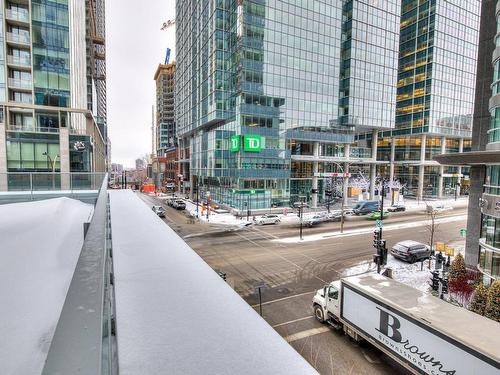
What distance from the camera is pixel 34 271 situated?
25.8 ft

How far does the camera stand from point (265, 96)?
49500 mm

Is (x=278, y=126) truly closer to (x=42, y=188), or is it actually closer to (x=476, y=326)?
(x=42, y=188)

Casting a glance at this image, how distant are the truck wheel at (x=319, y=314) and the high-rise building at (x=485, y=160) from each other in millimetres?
11208

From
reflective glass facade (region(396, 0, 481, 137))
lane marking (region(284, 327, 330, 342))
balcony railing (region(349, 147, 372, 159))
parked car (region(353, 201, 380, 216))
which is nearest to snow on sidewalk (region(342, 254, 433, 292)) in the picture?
lane marking (region(284, 327, 330, 342))

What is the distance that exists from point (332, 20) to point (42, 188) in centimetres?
5843

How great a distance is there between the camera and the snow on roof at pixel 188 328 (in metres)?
1.57

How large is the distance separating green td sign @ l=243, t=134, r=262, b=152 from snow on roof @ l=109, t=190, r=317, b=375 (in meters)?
44.2

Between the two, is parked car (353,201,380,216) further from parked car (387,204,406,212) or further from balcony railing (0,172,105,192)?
balcony railing (0,172,105,192)

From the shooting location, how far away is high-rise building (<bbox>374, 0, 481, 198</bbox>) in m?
71.0

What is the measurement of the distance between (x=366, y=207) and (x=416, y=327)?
40578 millimetres

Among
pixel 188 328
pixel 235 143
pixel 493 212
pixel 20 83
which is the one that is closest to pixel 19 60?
pixel 20 83

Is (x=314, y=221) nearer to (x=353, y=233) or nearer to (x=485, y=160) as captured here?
(x=353, y=233)

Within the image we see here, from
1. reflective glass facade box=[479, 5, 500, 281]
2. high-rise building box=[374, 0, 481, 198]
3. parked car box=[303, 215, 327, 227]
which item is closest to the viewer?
reflective glass facade box=[479, 5, 500, 281]

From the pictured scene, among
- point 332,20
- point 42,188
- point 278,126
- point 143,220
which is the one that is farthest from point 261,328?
point 332,20
